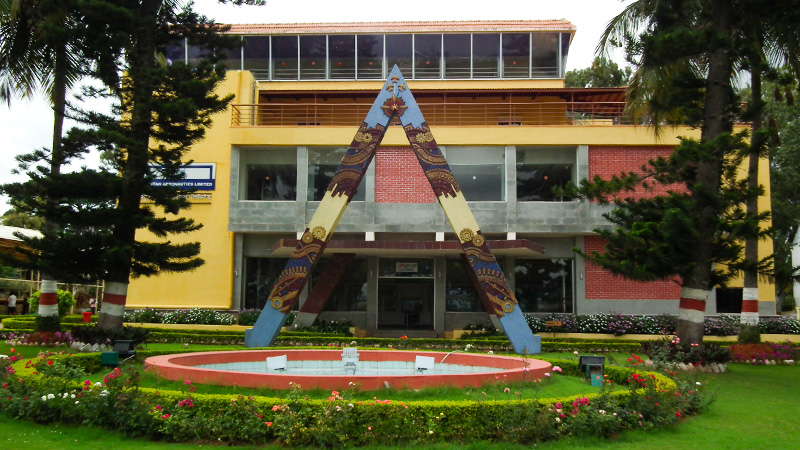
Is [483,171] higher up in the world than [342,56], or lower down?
lower down

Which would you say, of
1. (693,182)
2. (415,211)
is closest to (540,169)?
(415,211)

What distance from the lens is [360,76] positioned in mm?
28078

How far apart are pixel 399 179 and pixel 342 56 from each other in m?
8.09

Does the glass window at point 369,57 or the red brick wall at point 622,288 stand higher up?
the glass window at point 369,57

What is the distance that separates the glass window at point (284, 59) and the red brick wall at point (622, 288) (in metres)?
14.9

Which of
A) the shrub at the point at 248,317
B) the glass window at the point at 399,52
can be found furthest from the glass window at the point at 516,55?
the shrub at the point at 248,317

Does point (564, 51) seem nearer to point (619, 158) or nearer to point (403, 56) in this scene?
point (403, 56)

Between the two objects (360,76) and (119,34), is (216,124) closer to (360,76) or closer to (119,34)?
(360,76)

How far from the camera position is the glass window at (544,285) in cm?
2323

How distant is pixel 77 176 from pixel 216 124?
1010 cm

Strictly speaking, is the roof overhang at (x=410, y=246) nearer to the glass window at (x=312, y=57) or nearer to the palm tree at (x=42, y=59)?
the palm tree at (x=42, y=59)

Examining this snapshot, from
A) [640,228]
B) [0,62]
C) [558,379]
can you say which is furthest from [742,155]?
[0,62]

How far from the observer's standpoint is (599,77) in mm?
38062

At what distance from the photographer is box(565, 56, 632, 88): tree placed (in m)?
37.9
